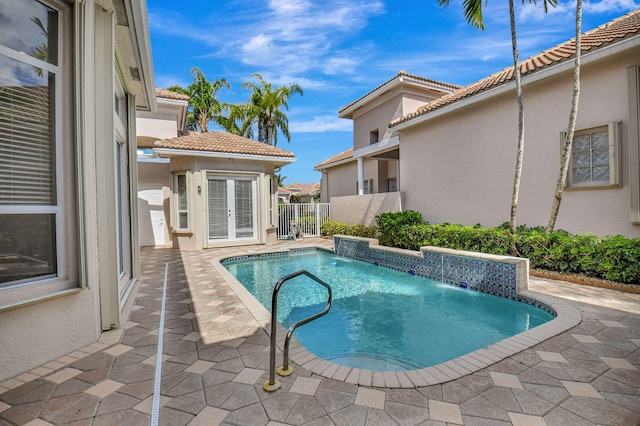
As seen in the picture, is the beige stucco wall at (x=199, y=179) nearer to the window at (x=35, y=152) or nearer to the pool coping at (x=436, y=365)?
the pool coping at (x=436, y=365)

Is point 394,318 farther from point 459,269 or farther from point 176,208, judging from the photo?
point 176,208

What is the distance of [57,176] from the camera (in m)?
3.41

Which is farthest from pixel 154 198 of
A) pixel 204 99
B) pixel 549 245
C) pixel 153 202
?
pixel 204 99

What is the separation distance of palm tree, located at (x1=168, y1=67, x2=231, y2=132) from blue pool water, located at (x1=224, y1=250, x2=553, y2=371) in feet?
72.4

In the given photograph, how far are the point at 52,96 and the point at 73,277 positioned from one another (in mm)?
2074

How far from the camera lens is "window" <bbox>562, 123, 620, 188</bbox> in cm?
687

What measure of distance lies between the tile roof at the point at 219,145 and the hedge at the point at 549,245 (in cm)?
627

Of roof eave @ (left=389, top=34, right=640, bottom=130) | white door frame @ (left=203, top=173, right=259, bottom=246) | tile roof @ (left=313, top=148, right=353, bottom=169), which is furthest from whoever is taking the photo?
tile roof @ (left=313, top=148, right=353, bottom=169)

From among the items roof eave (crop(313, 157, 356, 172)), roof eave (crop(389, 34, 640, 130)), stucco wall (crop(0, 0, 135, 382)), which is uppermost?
roof eave (crop(389, 34, 640, 130))

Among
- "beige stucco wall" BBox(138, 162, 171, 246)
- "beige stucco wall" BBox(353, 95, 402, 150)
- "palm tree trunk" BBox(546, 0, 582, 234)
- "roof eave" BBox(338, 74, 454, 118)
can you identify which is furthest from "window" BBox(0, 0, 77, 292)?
"roof eave" BBox(338, 74, 454, 118)

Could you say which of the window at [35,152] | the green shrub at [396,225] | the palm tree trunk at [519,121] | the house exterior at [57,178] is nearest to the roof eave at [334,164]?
the green shrub at [396,225]

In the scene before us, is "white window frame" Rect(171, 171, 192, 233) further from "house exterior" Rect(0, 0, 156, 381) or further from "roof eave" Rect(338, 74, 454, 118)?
"roof eave" Rect(338, 74, 454, 118)

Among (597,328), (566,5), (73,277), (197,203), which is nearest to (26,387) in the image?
(73,277)

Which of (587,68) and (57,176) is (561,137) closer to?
(587,68)
